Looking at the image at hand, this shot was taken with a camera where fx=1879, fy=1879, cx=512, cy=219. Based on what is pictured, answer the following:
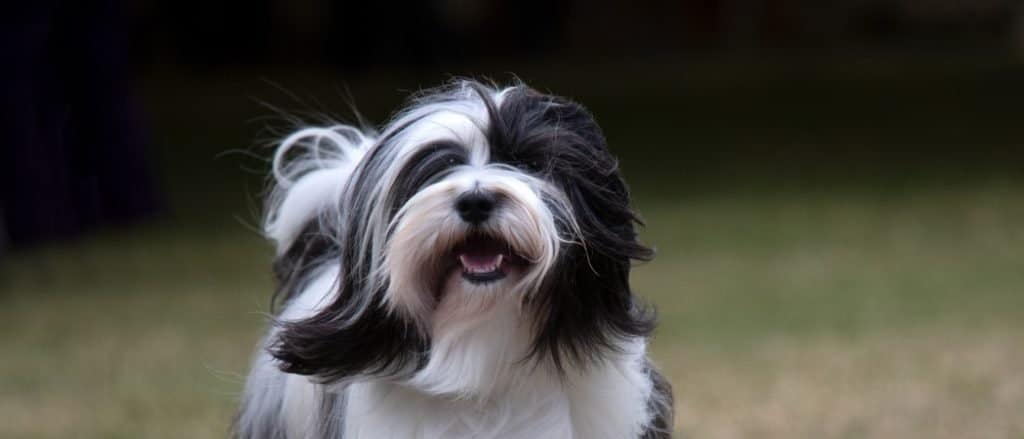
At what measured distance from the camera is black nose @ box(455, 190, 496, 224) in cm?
338

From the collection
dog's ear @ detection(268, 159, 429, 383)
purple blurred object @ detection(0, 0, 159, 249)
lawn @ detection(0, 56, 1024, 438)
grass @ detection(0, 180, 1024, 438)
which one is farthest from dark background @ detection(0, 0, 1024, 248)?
dog's ear @ detection(268, 159, 429, 383)

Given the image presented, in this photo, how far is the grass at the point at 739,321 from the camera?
6055 mm

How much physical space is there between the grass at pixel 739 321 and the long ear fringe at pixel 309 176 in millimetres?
750

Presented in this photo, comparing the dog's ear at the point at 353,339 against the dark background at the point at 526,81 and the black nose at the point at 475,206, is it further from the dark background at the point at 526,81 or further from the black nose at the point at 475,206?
the dark background at the point at 526,81

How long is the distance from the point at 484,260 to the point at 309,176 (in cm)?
98

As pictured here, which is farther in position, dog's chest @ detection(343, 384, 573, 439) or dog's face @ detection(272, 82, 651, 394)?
dog's chest @ detection(343, 384, 573, 439)

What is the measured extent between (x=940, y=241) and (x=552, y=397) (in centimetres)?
611

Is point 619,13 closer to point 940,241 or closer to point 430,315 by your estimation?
point 940,241

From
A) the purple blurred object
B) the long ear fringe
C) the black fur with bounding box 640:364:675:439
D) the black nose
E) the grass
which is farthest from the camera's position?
the purple blurred object

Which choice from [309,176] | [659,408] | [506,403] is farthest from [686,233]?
[506,403]

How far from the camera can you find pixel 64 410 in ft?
20.7

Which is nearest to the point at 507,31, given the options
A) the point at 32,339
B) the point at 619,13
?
the point at 619,13

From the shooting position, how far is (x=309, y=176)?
438 cm

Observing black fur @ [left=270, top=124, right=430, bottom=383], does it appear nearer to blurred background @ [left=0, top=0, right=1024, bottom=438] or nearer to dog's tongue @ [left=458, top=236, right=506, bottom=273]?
dog's tongue @ [left=458, top=236, right=506, bottom=273]
